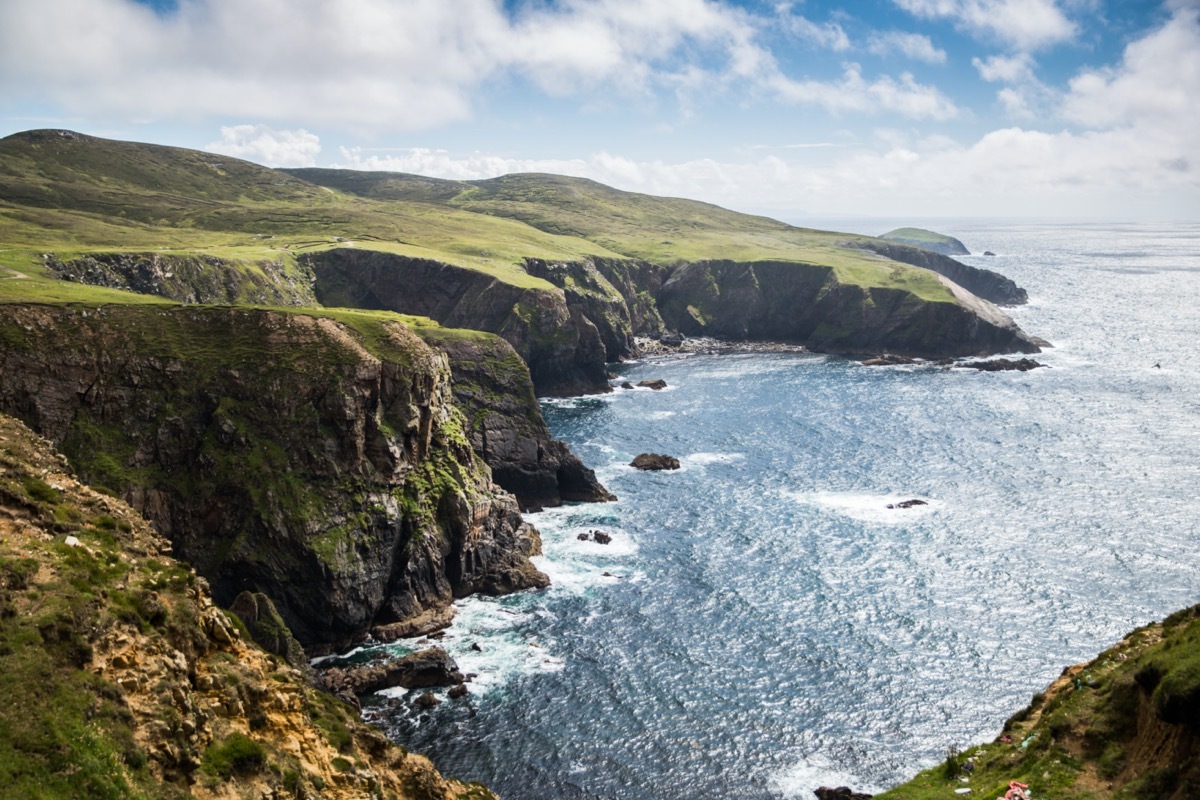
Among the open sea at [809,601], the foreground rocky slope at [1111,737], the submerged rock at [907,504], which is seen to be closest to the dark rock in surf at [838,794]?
the open sea at [809,601]

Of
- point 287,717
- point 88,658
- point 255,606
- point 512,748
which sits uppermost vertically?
point 88,658

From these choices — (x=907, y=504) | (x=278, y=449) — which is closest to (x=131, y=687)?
(x=278, y=449)

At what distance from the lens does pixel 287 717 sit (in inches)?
1535

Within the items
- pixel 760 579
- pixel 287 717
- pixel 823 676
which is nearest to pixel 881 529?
pixel 760 579

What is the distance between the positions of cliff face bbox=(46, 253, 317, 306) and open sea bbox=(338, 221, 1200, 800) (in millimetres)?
63396

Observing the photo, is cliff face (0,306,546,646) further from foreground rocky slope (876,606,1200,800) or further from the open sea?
foreground rocky slope (876,606,1200,800)

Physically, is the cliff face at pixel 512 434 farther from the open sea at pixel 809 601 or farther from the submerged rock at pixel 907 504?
the submerged rock at pixel 907 504

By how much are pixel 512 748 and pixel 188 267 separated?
11776 cm

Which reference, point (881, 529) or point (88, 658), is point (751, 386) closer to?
point (881, 529)

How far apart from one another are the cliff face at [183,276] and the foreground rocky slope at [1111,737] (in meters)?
131

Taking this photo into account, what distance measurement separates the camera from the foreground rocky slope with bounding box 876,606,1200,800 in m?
34.2

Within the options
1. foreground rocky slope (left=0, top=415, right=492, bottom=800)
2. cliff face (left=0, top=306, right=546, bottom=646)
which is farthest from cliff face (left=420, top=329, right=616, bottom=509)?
foreground rocky slope (left=0, top=415, right=492, bottom=800)

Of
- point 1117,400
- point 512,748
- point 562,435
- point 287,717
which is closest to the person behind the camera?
point 287,717

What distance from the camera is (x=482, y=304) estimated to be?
18662cm
